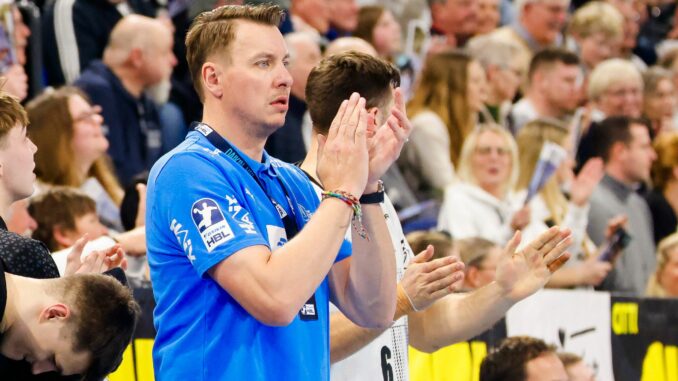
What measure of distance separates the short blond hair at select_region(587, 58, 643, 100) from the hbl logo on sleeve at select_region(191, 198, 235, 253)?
27.8ft

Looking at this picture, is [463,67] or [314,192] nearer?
[314,192]

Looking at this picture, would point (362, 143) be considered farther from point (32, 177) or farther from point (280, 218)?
point (32, 177)

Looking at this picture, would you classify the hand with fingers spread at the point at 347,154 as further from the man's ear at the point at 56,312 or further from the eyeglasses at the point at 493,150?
the eyeglasses at the point at 493,150

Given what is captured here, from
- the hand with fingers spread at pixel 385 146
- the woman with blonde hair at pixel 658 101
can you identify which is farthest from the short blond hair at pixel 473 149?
the hand with fingers spread at pixel 385 146

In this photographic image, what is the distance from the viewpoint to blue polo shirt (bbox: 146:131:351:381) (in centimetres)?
346

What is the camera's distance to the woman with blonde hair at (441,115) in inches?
375

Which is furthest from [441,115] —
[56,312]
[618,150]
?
[56,312]

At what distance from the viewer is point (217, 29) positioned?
12.3 ft

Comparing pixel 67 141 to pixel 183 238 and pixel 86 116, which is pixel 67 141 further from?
pixel 183 238

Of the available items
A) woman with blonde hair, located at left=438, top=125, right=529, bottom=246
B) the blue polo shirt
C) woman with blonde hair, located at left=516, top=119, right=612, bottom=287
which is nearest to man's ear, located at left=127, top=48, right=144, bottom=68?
woman with blonde hair, located at left=438, top=125, right=529, bottom=246

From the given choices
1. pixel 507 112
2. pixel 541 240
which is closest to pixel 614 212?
pixel 507 112

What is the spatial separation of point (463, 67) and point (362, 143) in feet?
20.8

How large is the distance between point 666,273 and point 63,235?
4.16 meters

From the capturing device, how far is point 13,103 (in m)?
3.91
